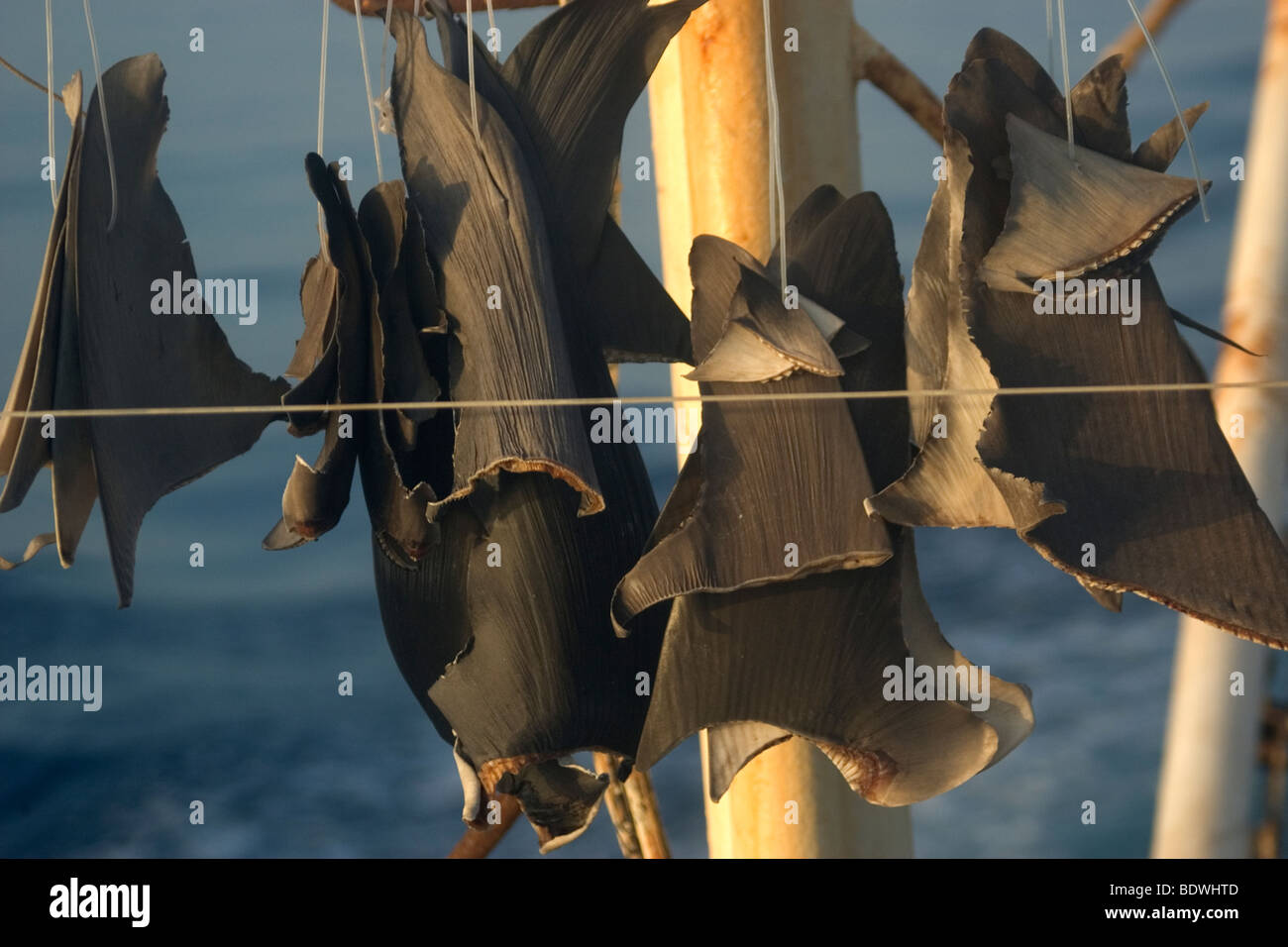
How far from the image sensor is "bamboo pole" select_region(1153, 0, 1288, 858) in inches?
40.2

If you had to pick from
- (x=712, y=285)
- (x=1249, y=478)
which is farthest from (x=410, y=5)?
(x=1249, y=478)

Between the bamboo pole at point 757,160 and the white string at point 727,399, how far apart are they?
221mm

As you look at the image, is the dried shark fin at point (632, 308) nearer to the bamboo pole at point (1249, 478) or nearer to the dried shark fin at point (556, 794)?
the dried shark fin at point (556, 794)

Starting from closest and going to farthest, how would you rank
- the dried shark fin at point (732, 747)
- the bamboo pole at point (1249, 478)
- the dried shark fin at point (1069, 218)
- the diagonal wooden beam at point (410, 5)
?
the dried shark fin at point (1069, 218) < the dried shark fin at point (732, 747) < the diagonal wooden beam at point (410, 5) < the bamboo pole at point (1249, 478)

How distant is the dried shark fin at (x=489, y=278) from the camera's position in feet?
1.88

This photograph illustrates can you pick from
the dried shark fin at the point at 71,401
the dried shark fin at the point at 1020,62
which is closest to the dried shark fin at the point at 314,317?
the dried shark fin at the point at 71,401

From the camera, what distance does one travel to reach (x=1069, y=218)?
0.56m

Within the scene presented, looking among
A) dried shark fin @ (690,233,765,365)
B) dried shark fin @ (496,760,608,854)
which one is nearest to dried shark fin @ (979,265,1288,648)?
dried shark fin @ (690,233,765,365)

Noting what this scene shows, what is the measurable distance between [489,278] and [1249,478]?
0.72m

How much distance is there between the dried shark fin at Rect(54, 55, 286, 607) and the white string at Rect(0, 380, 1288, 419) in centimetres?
2

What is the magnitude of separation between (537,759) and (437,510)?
131 mm

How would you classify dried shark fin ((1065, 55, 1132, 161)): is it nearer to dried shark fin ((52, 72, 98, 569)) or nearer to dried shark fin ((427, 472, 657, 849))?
dried shark fin ((427, 472, 657, 849))

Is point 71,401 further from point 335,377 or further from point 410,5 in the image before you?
point 410,5
